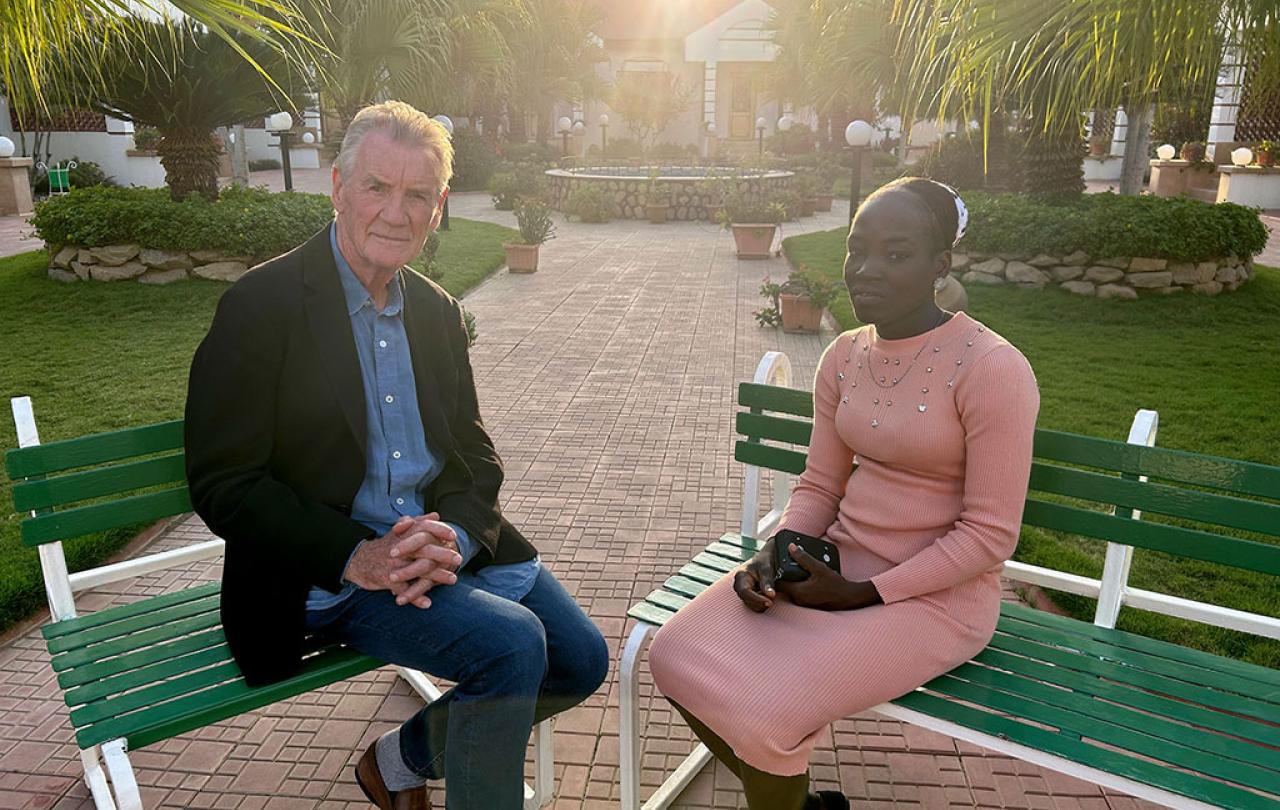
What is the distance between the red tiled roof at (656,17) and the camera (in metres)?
46.2

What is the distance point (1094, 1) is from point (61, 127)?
93.2 feet

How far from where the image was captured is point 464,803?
91.9 inches

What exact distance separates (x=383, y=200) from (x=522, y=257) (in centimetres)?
1147

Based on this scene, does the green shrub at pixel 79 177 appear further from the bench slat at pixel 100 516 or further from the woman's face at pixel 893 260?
the woman's face at pixel 893 260

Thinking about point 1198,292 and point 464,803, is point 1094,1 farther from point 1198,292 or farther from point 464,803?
point 1198,292

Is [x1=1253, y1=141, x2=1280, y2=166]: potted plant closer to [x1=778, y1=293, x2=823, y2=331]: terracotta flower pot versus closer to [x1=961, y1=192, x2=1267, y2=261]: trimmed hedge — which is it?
[x1=961, y1=192, x2=1267, y2=261]: trimmed hedge

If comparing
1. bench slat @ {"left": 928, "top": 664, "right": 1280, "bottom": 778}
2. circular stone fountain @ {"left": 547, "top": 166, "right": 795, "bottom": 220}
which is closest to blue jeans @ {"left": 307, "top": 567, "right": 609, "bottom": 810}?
bench slat @ {"left": 928, "top": 664, "right": 1280, "bottom": 778}

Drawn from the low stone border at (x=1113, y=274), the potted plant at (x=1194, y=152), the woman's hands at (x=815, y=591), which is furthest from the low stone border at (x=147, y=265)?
the potted plant at (x=1194, y=152)

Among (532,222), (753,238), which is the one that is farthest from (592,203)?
(532,222)

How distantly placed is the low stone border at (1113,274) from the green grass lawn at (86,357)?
625 centimetres

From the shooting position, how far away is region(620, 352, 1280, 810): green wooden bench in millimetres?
2129

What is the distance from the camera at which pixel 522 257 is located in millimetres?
13789

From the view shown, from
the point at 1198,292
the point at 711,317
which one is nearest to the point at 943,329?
the point at 711,317

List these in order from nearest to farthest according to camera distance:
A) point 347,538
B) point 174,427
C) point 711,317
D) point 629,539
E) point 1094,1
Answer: point 347,538 → point 174,427 → point 629,539 → point 1094,1 → point 711,317
